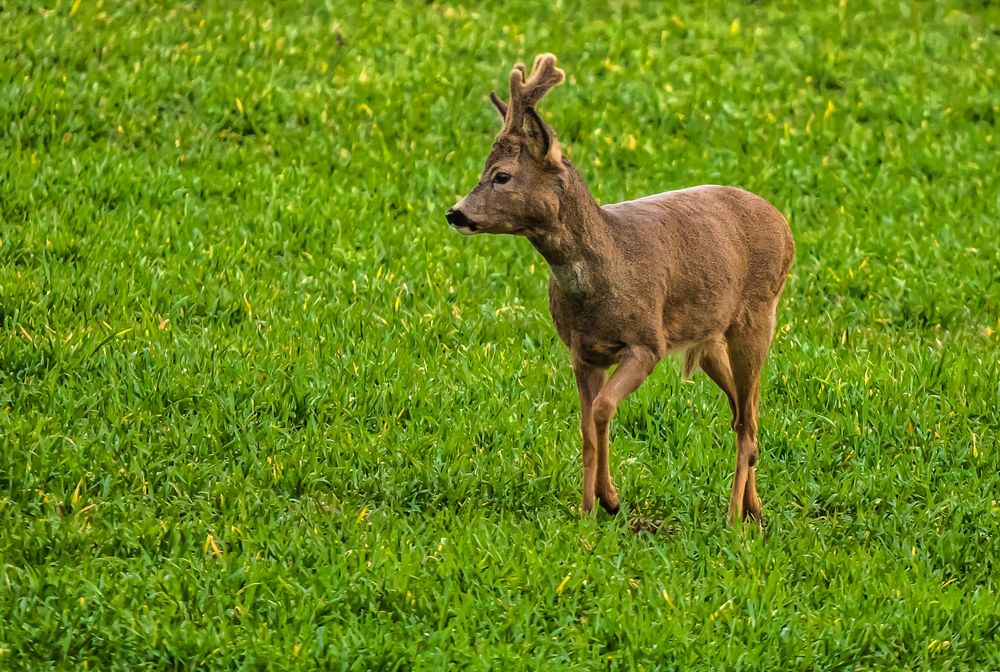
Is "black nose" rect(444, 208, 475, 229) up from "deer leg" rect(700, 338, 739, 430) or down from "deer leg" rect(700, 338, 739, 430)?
up

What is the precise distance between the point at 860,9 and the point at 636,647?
10405 millimetres

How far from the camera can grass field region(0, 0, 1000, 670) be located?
5699 millimetres

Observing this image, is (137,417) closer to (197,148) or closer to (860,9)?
(197,148)

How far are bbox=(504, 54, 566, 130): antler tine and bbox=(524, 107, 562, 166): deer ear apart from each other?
0.15 feet

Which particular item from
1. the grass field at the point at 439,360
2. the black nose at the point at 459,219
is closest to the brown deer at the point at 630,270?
the black nose at the point at 459,219

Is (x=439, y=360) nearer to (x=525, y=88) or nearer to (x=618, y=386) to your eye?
(x=618, y=386)

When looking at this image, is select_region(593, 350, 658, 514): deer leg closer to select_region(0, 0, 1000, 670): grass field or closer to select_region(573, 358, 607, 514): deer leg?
select_region(573, 358, 607, 514): deer leg

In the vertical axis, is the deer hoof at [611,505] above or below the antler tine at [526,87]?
below

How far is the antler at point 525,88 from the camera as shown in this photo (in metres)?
5.66

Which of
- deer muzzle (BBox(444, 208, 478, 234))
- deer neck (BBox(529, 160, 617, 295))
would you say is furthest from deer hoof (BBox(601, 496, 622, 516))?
deer muzzle (BBox(444, 208, 478, 234))

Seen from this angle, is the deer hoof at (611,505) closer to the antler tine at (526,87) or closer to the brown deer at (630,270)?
the brown deer at (630,270)

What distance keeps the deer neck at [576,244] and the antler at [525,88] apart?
33 cm

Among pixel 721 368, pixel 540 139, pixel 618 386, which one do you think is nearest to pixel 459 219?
pixel 540 139

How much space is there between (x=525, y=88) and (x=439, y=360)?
2.65m
